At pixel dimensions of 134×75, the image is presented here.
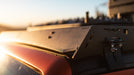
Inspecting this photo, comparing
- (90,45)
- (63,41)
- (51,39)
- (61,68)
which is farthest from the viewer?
(51,39)

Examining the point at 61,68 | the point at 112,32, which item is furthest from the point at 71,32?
the point at 61,68

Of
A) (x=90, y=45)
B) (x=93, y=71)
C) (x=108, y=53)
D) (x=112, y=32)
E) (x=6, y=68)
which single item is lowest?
(x=6, y=68)

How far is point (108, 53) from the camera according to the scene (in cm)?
160

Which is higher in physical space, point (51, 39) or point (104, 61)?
point (51, 39)

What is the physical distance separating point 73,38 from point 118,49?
563 millimetres

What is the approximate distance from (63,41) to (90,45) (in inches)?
15.4

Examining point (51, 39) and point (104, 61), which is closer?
point (104, 61)

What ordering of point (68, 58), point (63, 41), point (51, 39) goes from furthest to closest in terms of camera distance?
point (51, 39) → point (63, 41) → point (68, 58)

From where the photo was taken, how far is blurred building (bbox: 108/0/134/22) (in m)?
5.27

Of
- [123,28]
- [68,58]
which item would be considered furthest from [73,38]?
[123,28]

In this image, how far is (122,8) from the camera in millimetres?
5535

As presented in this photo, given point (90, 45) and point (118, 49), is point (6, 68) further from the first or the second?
point (118, 49)

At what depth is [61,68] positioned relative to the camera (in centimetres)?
124

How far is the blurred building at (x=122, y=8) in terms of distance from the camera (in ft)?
17.3
